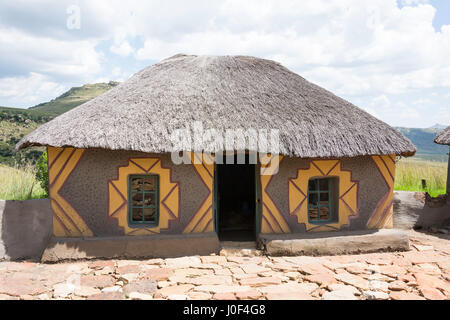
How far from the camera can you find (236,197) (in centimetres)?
1006

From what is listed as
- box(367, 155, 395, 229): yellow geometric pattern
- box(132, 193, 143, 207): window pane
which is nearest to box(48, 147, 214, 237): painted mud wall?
box(132, 193, 143, 207): window pane

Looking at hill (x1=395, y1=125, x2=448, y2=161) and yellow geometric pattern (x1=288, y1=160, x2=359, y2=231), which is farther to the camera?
hill (x1=395, y1=125, x2=448, y2=161)

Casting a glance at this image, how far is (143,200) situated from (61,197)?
1428mm

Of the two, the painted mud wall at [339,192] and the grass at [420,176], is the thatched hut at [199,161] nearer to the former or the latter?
the painted mud wall at [339,192]

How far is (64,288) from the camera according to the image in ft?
16.3

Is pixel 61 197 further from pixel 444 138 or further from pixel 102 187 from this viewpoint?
pixel 444 138

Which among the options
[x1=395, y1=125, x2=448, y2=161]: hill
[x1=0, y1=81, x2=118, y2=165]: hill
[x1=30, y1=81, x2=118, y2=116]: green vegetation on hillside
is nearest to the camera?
[x1=0, y1=81, x2=118, y2=165]: hill

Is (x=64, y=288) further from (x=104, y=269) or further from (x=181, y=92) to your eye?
(x=181, y=92)

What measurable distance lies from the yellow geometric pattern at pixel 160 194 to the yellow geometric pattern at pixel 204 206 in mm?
363

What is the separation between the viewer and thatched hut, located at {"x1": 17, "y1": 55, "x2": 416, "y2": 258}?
616 centimetres

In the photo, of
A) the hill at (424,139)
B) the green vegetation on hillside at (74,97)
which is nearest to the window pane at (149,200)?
the green vegetation on hillside at (74,97)

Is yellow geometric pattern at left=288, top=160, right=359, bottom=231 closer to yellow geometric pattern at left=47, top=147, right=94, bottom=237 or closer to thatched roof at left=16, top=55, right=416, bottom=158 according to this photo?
thatched roof at left=16, top=55, right=416, bottom=158

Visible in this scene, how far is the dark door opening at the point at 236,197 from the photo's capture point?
28.2ft

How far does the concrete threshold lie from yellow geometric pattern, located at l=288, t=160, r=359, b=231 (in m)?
0.23
